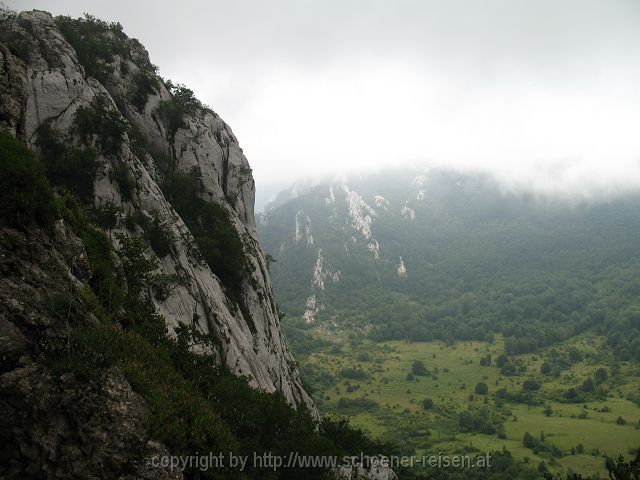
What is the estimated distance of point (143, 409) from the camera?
15.0 meters

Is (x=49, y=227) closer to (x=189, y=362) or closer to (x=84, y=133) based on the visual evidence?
(x=189, y=362)

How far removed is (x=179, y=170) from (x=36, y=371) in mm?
36701

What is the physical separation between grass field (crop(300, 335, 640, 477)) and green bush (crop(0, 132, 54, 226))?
106826mm

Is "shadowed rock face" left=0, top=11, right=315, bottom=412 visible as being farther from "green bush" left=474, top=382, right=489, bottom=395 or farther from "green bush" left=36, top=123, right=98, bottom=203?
"green bush" left=474, top=382, right=489, bottom=395

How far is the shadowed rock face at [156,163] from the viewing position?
32.0 meters

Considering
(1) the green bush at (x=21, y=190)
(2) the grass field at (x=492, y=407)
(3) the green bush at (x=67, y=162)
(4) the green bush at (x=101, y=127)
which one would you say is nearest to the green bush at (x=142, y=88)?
(4) the green bush at (x=101, y=127)

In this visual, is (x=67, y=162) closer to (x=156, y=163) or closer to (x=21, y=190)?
(x=156, y=163)

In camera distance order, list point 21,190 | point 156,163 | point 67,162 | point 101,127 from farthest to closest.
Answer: point 156,163, point 101,127, point 67,162, point 21,190

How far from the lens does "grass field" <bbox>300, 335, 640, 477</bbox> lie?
111938mm

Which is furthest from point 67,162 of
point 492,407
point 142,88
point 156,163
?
point 492,407

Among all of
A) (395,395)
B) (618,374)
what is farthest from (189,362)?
(618,374)

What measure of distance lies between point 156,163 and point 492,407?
5573 inches

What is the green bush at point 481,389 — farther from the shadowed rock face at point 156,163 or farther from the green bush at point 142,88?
the green bush at point 142,88

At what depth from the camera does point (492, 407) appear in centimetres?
14738
